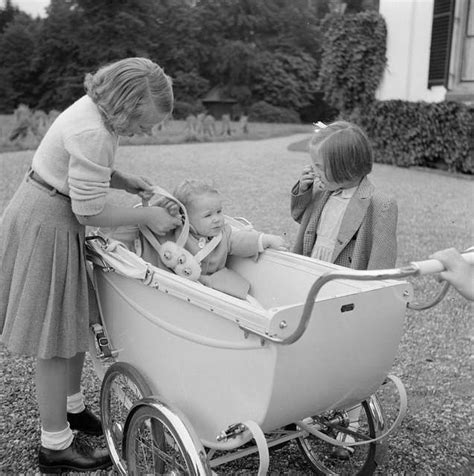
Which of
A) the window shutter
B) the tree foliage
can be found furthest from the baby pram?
the tree foliage

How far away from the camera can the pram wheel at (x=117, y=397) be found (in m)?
2.10

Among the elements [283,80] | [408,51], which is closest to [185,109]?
[283,80]

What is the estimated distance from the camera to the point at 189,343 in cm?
183

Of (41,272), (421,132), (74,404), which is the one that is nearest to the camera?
(41,272)

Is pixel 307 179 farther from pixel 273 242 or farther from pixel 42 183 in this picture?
pixel 42 183

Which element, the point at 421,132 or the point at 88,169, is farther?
the point at 421,132

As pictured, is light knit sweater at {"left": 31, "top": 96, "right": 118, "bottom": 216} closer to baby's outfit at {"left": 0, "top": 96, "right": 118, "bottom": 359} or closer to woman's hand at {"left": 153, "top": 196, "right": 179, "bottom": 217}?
baby's outfit at {"left": 0, "top": 96, "right": 118, "bottom": 359}

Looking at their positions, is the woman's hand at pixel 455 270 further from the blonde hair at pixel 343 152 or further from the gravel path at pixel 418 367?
the gravel path at pixel 418 367

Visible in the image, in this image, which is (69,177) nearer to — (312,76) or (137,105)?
(137,105)

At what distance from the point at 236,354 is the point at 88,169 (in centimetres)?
70

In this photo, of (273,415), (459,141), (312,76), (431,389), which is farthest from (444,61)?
(312,76)

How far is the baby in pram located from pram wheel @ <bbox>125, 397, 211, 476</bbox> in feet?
1.67

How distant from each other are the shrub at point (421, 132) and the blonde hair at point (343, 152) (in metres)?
7.49

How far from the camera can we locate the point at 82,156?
1918 mm
